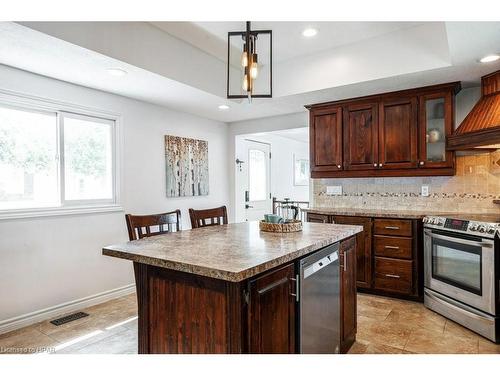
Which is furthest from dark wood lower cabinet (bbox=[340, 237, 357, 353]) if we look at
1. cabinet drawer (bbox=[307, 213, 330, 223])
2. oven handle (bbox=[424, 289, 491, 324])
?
cabinet drawer (bbox=[307, 213, 330, 223])

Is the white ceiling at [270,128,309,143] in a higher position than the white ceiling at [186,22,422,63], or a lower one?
lower

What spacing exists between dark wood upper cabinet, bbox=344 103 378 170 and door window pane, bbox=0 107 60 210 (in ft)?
10.6

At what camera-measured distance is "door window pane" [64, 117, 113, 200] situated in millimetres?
3211

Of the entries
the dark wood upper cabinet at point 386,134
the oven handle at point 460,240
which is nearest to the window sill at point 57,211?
the dark wood upper cabinet at point 386,134

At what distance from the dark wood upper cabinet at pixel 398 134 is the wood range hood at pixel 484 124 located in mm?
381

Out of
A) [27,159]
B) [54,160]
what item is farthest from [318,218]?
[27,159]

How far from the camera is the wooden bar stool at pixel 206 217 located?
2604mm

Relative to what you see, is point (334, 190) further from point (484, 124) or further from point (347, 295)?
point (347, 295)

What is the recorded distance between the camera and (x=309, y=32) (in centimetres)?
296

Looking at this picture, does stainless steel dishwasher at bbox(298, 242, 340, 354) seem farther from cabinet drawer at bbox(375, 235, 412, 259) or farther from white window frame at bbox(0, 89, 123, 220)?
white window frame at bbox(0, 89, 123, 220)

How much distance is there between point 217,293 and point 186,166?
323cm

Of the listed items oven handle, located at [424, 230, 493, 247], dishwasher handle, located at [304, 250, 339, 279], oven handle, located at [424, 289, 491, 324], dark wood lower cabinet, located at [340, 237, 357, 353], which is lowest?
oven handle, located at [424, 289, 491, 324]
